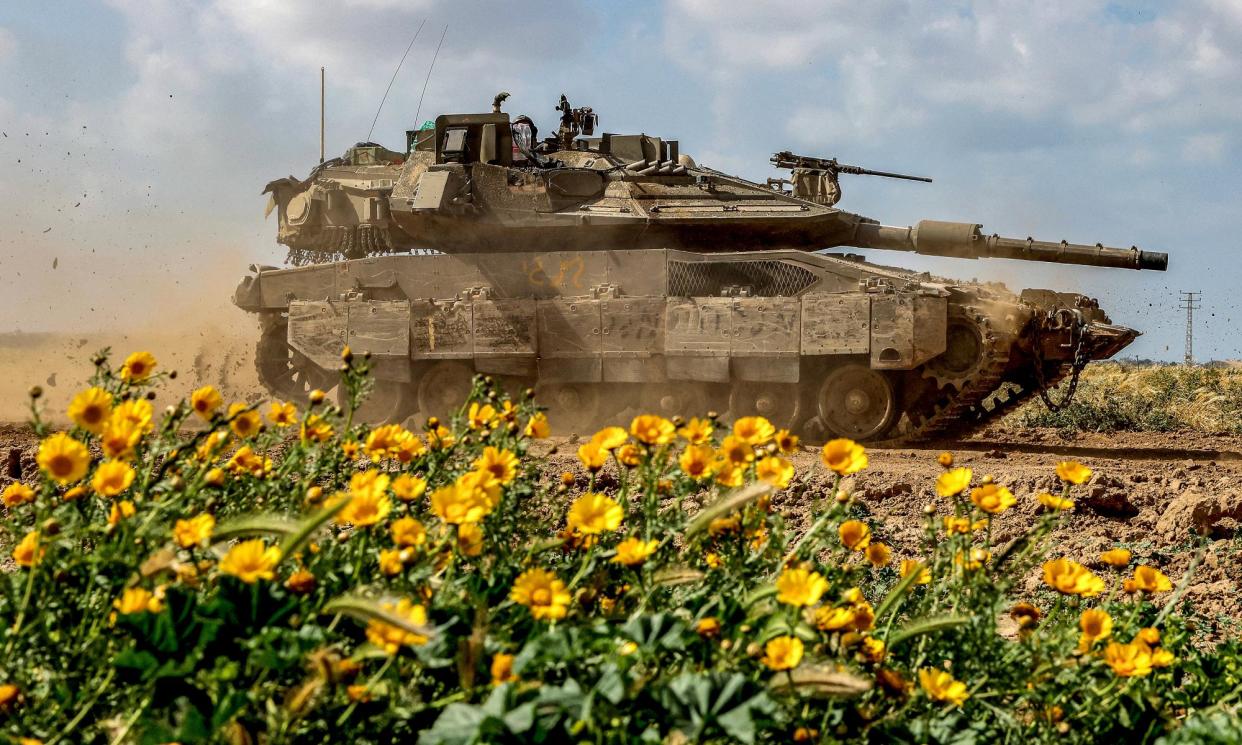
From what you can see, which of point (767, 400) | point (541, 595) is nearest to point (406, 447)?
point (541, 595)

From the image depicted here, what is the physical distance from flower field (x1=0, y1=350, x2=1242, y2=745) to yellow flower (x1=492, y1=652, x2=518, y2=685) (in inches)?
0.7

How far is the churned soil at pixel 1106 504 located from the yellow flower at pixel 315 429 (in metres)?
1.06

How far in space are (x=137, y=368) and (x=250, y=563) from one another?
93cm

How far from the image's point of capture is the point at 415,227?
14.4 m

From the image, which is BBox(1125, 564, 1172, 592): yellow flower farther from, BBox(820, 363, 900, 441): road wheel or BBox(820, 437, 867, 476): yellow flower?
BBox(820, 363, 900, 441): road wheel

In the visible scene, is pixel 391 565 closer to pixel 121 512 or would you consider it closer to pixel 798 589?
pixel 121 512

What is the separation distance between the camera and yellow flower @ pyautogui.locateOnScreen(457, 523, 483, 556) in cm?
234

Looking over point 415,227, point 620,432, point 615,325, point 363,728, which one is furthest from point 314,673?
point 415,227

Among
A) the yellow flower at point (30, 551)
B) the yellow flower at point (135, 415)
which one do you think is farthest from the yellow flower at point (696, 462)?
the yellow flower at point (30, 551)

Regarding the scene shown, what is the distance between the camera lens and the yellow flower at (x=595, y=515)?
235 centimetres

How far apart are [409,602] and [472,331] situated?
11.9 m

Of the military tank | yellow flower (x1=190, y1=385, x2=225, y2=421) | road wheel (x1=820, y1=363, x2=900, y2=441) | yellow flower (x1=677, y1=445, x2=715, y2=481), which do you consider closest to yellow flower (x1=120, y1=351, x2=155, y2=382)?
yellow flower (x1=190, y1=385, x2=225, y2=421)

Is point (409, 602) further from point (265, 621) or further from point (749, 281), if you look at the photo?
point (749, 281)

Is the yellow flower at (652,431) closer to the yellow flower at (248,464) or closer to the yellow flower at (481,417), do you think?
the yellow flower at (481,417)
